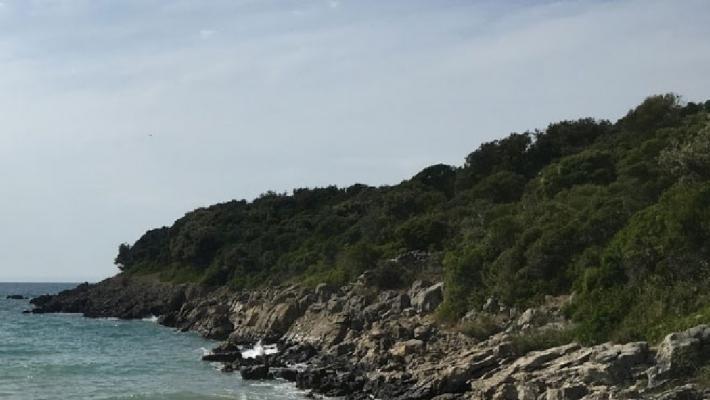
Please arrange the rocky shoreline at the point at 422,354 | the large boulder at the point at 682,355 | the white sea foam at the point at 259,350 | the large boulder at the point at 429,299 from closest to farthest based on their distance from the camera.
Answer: the large boulder at the point at 682,355 < the rocky shoreline at the point at 422,354 < the large boulder at the point at 429,299 < the white sea foam at the point at 259,350

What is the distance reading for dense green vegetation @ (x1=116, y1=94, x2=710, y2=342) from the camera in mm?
27391

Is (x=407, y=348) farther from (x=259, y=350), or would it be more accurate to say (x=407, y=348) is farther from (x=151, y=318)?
(x=151, y=318)

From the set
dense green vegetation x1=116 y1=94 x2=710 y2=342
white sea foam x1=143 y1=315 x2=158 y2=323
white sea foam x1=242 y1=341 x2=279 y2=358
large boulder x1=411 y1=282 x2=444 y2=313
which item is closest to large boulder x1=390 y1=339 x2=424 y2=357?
dense green vegetation x1=116 y1=94 x2=710 y2=342

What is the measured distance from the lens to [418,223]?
182 ft

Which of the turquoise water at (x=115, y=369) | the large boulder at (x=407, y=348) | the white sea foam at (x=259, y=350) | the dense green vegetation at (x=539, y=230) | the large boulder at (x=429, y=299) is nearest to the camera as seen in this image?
the dense green vegetation at (x=539, y=230)

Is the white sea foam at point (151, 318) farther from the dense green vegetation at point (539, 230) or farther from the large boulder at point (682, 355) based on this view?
the large boulder at point (682, 355)

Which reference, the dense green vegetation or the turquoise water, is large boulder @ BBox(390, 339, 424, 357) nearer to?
the dense green vegetation

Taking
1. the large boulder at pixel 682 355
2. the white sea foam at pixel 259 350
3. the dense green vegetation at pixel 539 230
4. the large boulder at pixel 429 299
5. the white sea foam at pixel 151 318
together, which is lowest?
the white sea foam at pixel 259 350

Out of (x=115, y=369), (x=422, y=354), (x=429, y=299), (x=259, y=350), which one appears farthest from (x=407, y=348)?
Answer: (x=115, y=369)

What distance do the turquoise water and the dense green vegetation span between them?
35.2 feet

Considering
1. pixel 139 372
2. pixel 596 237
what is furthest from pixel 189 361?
pixel 596 237

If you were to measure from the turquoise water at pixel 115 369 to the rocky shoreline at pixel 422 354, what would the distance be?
6.62 feet

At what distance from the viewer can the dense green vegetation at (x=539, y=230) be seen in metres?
27.4

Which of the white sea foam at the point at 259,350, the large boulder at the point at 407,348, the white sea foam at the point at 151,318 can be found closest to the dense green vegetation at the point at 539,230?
the large boulder at the point at 407,348
